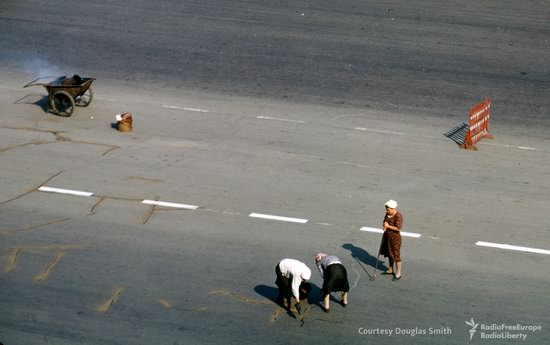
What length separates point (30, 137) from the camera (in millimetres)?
21500

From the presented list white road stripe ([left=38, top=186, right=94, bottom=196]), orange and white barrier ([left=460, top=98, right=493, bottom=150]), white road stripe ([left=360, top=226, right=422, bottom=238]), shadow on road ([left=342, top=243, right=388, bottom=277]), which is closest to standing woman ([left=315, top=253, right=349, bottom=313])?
shadow on road ([left=342, top=243, right=388, bottom=277])

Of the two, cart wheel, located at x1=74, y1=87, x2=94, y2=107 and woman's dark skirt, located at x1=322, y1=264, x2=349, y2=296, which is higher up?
cart wheel, located at x1=74, y1=87, x2=94, y2=107

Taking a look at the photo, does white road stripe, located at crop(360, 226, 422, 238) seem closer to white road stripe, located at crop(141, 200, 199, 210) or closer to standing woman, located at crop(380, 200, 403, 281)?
standing woman, located at crop(380, 200, 403, 281)

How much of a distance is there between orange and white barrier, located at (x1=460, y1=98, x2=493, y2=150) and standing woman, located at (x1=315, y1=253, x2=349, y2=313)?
937 cm

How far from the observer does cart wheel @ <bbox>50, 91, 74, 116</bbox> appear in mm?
22875

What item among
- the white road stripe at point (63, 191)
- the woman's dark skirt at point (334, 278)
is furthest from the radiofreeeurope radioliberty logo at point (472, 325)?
the white road stripe at point (63, 191)

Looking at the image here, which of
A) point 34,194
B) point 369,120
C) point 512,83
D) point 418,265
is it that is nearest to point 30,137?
point 34,194

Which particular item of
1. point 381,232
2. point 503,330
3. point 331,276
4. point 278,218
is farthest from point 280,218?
point 503,330

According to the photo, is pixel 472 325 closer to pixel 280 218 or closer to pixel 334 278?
pixel 334 278

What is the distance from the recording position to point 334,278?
13.9 m

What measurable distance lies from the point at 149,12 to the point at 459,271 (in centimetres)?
2148

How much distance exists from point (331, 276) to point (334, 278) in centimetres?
7

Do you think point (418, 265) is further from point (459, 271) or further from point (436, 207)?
point (436, 207)

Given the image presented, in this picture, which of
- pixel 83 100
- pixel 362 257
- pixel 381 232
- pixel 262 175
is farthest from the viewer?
pixel 83 100
